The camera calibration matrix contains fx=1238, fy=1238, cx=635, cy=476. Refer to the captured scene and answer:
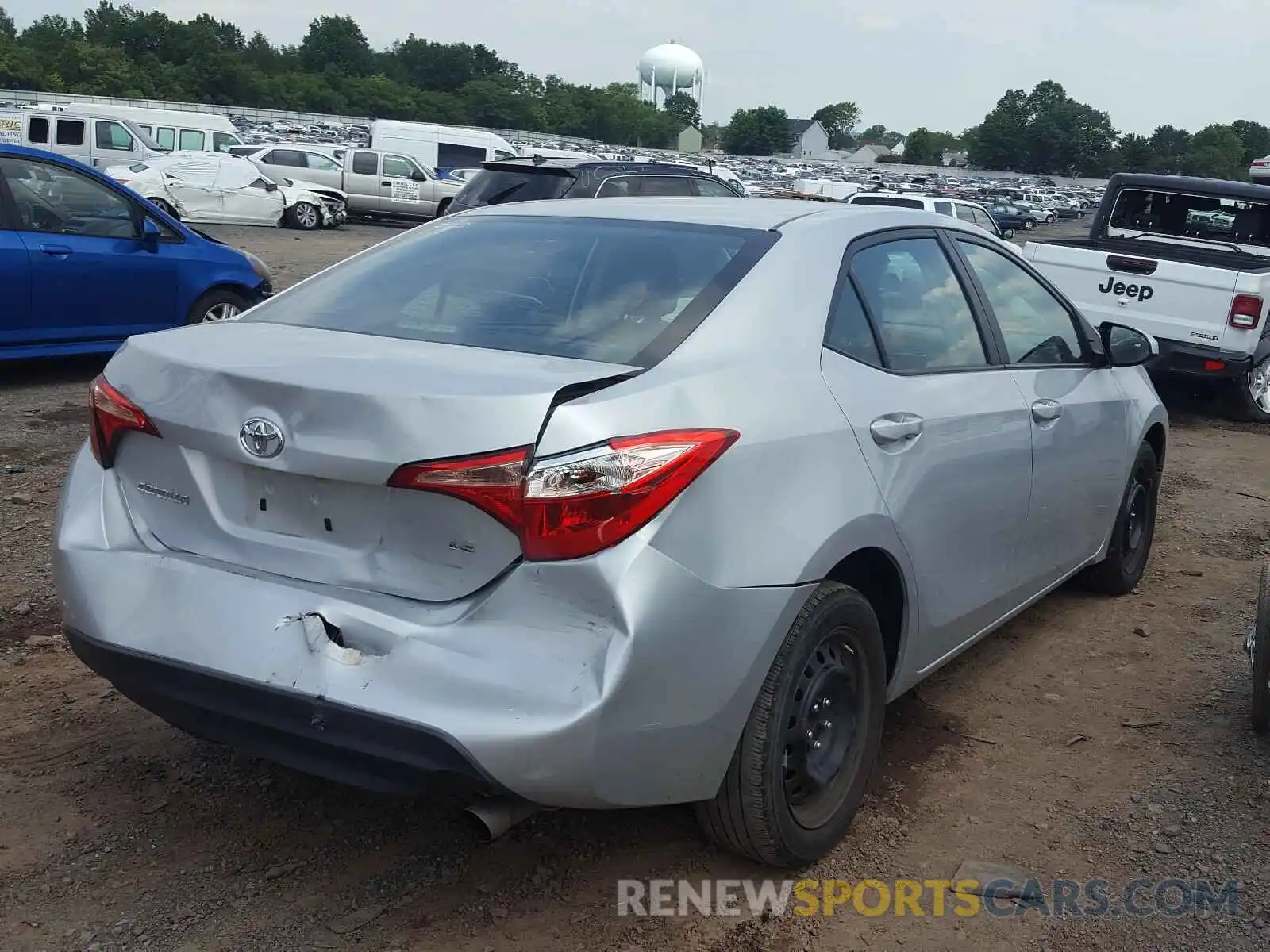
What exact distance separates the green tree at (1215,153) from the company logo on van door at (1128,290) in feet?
304

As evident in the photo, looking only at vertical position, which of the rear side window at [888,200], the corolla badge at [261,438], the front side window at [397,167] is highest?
the rear side window at [888,200]

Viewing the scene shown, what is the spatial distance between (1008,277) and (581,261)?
1.76 metres

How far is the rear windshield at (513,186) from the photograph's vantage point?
12148 mm

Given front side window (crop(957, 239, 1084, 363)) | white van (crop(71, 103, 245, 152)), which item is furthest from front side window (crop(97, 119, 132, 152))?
front side window (crop(957, 239, 1084, 363))

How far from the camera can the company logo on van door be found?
9.55 m

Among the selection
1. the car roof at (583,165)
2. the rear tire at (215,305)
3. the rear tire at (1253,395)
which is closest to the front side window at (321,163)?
the car roof at (583,165)

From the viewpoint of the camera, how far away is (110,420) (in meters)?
2.98

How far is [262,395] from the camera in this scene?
8.69 feet

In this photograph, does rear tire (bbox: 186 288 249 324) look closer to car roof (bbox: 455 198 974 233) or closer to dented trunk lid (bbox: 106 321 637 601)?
car roof (bbox: 455 198 974 233)

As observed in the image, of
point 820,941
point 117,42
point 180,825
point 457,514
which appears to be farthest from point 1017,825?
point 117,42

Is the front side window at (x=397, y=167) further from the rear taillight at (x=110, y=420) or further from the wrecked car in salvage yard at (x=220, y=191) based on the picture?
the rear taillight at (x=110, y=420)

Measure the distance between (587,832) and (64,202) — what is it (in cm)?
684

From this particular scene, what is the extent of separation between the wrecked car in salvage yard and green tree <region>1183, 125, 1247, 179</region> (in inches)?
3325

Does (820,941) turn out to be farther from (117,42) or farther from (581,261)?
(117,42)
